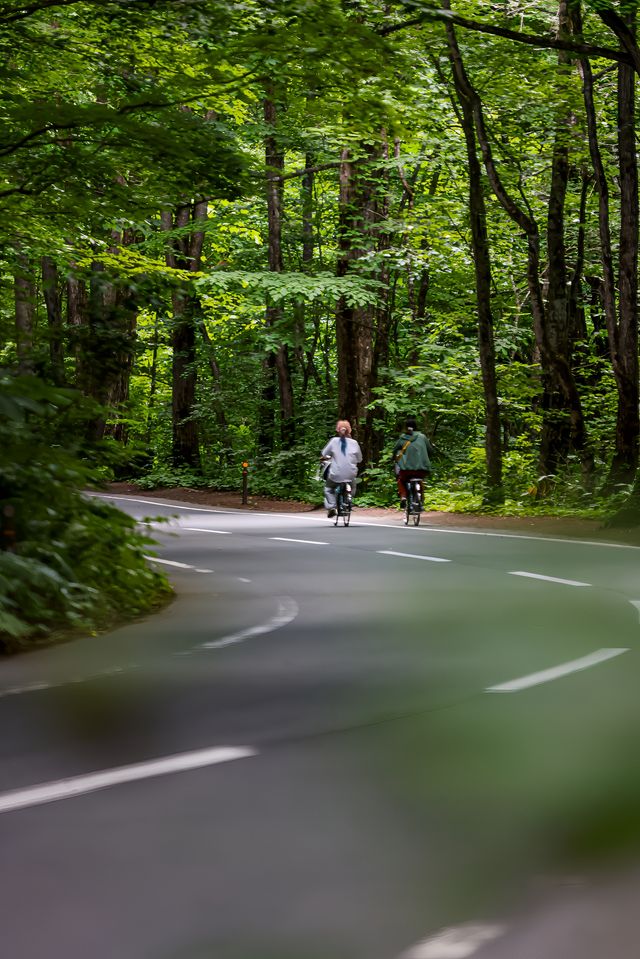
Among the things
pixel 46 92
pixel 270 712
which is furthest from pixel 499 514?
pixel 270 712

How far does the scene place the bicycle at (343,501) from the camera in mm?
24250

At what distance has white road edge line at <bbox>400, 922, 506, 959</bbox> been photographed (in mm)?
3709

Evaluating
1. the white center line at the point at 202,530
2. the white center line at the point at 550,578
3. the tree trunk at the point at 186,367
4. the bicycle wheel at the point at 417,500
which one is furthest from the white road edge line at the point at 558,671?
the tree trunk at the point at 186,367

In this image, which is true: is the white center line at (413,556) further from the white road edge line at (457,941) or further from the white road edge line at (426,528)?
the white road edge line at (457,941)

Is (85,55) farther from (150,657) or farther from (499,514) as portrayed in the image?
(499,514)

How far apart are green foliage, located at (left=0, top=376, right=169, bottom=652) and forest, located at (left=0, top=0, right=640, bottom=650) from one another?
3 centimetres

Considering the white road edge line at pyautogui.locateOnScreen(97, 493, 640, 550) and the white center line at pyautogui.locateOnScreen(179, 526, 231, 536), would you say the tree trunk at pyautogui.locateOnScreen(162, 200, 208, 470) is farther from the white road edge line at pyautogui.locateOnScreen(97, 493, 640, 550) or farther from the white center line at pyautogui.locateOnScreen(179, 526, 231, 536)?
the white center line at pyautogui.locateOnScreen(179, 526, 231, 536)

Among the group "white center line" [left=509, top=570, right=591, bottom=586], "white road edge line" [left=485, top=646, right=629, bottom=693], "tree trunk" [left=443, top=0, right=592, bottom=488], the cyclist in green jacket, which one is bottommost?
"white road edge line" [left=485, top=646, right=629, bottom=693]

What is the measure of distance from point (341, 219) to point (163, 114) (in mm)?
18533

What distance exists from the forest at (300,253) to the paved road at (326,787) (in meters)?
1.98

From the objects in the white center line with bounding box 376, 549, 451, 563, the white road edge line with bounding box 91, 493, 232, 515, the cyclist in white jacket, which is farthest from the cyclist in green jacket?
the white center line with bounding box 376, 549, 451, 563

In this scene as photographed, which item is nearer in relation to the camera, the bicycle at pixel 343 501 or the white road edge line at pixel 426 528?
the white road edge line at pixel 426 528

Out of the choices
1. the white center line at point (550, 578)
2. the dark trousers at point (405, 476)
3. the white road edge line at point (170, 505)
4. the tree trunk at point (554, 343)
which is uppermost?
the tree trunk at point (554, 343)

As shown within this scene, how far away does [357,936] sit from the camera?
151 inches
